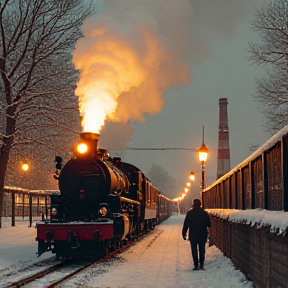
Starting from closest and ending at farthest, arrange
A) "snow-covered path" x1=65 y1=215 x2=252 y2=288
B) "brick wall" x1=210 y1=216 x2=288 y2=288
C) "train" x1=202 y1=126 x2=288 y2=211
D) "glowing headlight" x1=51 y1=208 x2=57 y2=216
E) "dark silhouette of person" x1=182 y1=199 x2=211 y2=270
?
"brick wall" x1=210 y1=216 x2=288 y2=288
"train" x1=202 y1=126 x2=288 y2=211
"snow-covered path" x1=65 y1=215 x2=252 y2=288
"dark silhouette of person" x1=182 y1=199 x2=211 y2=270
"glowing headlight" x1=51 y1=208 x2=57 y2=216

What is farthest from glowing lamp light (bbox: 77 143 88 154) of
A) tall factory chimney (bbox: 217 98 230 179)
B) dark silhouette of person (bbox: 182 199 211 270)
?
tall factory chimney (bbox: 217 98 230 179)

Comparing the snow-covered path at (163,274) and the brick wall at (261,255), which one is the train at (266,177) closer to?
the brick wall at (261,255)

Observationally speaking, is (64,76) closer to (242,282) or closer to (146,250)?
(146,250)

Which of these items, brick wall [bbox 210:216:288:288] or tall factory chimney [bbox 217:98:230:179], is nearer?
brick wall [bbox 210:216:288:288]

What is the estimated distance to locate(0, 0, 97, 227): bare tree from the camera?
21609 millimetres

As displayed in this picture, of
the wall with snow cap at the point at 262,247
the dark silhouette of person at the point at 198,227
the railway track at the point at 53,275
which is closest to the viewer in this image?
the wall with snow cap at the point at 262,247

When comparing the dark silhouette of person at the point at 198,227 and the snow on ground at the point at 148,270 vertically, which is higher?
the dark silhouette of person at the point at 198,227

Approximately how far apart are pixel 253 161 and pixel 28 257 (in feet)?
24.0

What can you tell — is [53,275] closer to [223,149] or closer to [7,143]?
[7,143]

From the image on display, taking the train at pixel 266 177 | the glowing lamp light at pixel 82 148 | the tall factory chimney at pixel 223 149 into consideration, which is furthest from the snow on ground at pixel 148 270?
the tall factory chimney at pixel 223 149

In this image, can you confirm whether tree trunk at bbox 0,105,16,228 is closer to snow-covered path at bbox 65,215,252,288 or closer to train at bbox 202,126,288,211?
snow-covered path at bbox 65,215,252,288

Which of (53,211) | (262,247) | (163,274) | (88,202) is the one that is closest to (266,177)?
(262,247)

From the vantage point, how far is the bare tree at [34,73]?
70.9 ft

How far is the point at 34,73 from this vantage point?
24.0 meters
